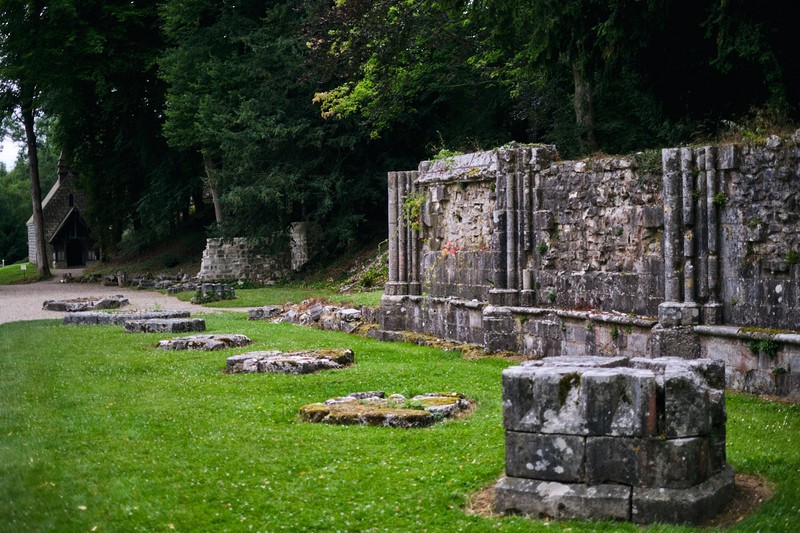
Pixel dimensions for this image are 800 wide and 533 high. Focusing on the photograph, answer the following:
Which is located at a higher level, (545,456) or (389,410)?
(545,456)

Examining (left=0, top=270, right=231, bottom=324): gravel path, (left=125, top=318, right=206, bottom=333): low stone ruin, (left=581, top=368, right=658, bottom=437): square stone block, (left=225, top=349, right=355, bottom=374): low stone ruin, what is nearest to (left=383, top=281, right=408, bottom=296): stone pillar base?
(left=225, top=349, right=355, bottom=374): low stone ruin

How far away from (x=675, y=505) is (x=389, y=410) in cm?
436

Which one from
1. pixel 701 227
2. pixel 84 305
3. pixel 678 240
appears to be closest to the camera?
pixel 701 227

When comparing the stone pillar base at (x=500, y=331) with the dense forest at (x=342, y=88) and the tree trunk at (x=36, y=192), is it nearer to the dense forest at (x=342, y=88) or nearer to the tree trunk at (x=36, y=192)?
the dense forest at (x=342, y=88)

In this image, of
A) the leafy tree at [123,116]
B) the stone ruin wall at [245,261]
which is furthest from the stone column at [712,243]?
the leafy tree at [123,116]

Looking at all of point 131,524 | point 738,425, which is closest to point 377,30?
point 738,425

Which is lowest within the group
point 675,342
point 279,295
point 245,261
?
point 279,295

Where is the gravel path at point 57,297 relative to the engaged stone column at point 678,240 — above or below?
below

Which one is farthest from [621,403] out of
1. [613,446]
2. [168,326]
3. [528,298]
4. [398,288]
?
[168,326]

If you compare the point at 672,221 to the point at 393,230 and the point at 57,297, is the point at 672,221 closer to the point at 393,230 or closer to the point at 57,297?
the point at 393,230

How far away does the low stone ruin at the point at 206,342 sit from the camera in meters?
18.2

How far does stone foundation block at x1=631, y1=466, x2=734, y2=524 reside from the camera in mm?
7004

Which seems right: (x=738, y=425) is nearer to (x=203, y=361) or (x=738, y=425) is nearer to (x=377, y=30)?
(x=203, y=361)

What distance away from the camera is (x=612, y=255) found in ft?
47.6
